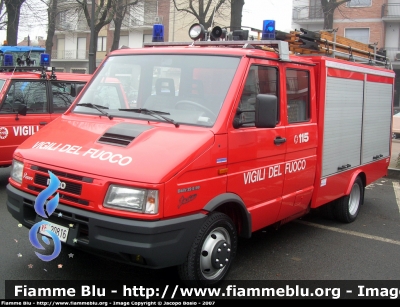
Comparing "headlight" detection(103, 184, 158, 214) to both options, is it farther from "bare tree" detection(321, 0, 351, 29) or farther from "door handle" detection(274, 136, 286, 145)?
"bare tree" detection(321, 0, 351, 29)

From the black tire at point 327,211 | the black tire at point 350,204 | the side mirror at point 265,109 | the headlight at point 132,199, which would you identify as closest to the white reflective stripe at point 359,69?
the black tire at point 350,204

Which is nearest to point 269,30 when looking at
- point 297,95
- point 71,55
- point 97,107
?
point 297,95

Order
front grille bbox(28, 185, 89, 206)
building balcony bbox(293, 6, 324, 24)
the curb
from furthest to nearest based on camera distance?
building balcony bbox(293, 6, 324, 24), the curb, front grille bbox(28, 185, 89, 206)

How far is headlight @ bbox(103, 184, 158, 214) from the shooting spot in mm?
3559

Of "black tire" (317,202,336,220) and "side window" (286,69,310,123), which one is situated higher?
"side window" (286,69,310,123)

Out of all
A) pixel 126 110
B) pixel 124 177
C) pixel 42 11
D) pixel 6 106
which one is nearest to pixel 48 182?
pixel 124 177

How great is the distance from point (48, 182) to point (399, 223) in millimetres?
5319

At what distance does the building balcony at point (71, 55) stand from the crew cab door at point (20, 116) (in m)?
39.8

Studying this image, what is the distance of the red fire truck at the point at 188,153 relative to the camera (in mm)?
3633

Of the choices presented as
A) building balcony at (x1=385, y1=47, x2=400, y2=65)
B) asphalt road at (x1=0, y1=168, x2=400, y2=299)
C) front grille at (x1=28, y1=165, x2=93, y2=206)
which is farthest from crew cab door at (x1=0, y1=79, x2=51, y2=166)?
building balcony at (x1=385, y1=47, x2=400, y2=65)

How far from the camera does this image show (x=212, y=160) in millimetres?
4008

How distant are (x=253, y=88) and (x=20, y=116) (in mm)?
5052

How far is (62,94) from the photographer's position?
8727 millimetres

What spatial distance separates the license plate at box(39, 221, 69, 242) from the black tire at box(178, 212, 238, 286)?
1006mm
